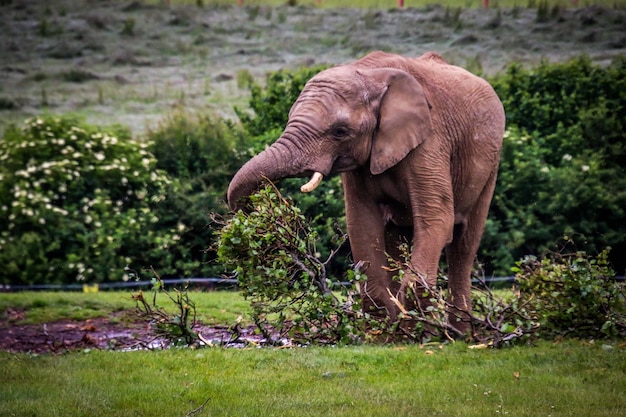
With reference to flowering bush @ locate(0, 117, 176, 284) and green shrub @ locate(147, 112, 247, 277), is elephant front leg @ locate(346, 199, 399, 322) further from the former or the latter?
flowering bush @ locate(0, 117, 176, 284)

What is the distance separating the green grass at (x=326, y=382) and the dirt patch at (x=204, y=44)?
19183 mm

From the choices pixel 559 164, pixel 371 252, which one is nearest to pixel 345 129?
pixel 371 252

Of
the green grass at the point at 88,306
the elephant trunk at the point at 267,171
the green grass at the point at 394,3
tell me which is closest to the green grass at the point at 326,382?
the elephant trunk at the point at 267,171

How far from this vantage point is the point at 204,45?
111 ft

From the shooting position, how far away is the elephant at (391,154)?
1042cm

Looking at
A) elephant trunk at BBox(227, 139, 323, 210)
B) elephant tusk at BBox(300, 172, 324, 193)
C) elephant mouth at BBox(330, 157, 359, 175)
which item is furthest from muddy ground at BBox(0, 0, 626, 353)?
elephant trunk at BBox(227, 139, 323, 210)

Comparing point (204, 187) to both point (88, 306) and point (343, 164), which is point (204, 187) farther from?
point (343, 164)

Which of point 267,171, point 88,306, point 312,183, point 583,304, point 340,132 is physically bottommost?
point 88,306

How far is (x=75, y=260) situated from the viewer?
17.8m

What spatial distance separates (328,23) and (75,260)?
16.6 m

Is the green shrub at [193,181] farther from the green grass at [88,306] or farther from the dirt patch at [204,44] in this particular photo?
the dirt patch at [204,44]

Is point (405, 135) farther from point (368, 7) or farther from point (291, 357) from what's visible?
point (368, 7)

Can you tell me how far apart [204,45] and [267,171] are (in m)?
24.2

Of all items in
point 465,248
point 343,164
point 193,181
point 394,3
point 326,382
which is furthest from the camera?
point 394,3
